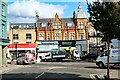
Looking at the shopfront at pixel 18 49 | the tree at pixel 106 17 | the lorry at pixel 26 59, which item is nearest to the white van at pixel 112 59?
the tree at pixel 106 17

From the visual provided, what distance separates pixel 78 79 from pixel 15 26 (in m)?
74.0

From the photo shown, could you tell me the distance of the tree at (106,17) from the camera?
712 inches

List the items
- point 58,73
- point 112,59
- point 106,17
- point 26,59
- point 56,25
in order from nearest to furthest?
point 106,17 < point 58,73 < point 112,59 < point 26,59 < point 56,25

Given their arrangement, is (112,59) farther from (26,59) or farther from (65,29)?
(65,29)

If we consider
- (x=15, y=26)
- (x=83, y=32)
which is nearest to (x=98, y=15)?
(x=83, y=32)

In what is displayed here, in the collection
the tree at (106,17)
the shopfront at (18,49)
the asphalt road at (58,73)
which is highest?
the tree at (106,17)

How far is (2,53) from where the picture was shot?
4328 centimetres

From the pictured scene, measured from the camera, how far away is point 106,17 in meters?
18.5

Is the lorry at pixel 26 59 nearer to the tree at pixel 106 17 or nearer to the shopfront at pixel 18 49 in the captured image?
the shopfront at pixel 18 49

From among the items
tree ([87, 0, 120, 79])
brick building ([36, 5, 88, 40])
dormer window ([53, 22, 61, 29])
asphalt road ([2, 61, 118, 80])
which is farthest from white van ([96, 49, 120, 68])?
dormer window ([53, 22, 61, 29])

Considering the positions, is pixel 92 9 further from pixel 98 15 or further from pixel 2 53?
pixel 2 53

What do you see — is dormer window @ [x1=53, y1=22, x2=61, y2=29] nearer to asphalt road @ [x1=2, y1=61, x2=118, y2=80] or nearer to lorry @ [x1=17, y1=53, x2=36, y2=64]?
lorry @ [x1=17, y1=53, x2=36, y2=64]

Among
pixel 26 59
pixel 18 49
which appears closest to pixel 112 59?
pixel 26 59

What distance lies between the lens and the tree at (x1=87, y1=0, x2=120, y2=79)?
18.1 m
